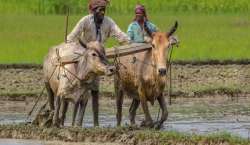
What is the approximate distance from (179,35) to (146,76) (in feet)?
48.9

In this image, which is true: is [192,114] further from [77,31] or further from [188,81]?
[188,81]

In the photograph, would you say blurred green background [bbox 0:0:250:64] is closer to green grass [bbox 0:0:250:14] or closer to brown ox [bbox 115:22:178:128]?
green grass [bbox 0:0:250:14]

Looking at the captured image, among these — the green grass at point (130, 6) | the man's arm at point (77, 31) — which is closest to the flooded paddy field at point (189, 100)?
the man's arm at point (77, 31)

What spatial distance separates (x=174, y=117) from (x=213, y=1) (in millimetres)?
21574

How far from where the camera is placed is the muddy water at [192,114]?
49.8 ft

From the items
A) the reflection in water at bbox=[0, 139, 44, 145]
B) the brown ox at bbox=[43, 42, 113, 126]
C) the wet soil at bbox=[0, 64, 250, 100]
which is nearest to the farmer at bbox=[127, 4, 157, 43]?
the brown ox at bbox=[43, 42, 113, 126]

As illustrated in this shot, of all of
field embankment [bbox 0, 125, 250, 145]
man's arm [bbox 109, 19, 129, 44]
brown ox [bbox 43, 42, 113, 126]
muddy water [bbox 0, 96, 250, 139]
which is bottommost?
field embankment [bbox 0, 125, 250, 145]

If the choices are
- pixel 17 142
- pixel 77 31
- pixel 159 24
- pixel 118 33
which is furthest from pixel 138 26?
pixel 159 24

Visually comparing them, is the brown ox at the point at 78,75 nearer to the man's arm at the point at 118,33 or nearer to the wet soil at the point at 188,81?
the man's arm at the point at 118,33

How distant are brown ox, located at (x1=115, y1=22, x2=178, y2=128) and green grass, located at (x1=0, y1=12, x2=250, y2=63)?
9.26m

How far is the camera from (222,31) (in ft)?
99.2

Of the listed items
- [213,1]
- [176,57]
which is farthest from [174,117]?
[213,1]

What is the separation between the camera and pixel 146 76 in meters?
14.4

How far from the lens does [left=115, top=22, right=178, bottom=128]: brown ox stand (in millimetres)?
13875
